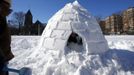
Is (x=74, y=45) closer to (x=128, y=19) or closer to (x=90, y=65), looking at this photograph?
(x=90, y=65)

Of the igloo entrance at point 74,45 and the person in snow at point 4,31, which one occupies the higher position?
the person in snow at point 4,31

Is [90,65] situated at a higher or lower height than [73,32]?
lower

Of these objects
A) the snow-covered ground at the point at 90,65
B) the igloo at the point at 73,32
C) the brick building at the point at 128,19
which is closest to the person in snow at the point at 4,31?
the snow-covered ground at the point at 90,65

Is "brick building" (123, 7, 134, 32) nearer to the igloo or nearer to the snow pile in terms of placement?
the igloo

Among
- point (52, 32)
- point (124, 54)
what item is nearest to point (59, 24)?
point (52, 32)

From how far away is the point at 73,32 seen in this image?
30.5 ft

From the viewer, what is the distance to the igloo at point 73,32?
28.3 feet

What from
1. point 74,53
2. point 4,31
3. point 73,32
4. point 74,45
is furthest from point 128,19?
point 4,31

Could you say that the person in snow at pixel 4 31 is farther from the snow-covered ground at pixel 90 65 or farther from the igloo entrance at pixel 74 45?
the igloo entrance at pixel 74 45

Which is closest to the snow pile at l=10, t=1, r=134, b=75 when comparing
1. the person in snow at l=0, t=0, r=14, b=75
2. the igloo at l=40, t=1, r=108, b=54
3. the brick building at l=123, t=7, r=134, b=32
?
the igloo at l=40, t=1, r=108, b=54

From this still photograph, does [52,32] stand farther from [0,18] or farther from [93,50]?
[0,18]

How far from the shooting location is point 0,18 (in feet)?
4.79

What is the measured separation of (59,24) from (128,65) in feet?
9.45

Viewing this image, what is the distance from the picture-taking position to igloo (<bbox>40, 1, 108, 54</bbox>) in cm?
862
